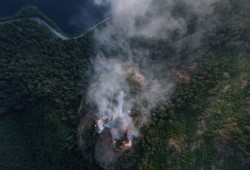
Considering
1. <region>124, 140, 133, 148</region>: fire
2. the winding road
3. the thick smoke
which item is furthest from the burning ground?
the winding road

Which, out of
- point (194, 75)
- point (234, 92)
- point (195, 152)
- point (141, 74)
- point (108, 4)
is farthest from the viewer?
point (108, 4)

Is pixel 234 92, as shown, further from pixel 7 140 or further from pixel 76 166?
pixel 7 140

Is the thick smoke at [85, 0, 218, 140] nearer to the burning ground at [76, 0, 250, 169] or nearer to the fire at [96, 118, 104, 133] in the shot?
the burning ground at [76, 0, 250, 169]

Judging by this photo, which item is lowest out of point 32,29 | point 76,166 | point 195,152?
point 195,152

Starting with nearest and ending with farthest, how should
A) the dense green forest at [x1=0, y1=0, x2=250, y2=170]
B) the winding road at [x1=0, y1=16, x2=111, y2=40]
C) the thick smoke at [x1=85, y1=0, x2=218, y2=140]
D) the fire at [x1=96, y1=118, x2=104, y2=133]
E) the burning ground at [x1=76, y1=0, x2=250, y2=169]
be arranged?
A: the dense green forest at [x1=0, y1=0, x2=250, y2=170]
the fire at [x1=96, y1=118, x2=104, y2=133]
the burning ground at [x1=76, y1=0, x2=250, y2=169]
the thick smoke at [x1=85, y1=0, x2=218, y2=140]
the winding road at [x1=0, y1=16, x2=111, y2=40]

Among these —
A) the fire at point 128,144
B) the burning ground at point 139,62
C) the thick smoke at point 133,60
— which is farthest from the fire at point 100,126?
the fire at point 128,144

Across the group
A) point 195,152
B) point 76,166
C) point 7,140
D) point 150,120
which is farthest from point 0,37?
point 195,152

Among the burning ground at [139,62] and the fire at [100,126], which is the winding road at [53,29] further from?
the fire at [100,126]

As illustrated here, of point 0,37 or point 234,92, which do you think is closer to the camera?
point 234,92
